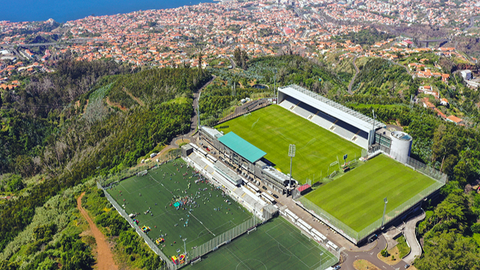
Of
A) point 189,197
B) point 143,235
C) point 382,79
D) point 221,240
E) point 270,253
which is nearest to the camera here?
point 270,253

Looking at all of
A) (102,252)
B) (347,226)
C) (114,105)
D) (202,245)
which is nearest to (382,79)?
(114,105)

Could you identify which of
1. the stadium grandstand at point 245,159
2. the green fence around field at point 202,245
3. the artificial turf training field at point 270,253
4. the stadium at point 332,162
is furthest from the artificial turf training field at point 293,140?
the green fence around field at point 202,245

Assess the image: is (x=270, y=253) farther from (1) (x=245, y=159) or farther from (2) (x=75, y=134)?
(2) (x=75, y=134)

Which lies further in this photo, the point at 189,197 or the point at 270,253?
the point at 189,197

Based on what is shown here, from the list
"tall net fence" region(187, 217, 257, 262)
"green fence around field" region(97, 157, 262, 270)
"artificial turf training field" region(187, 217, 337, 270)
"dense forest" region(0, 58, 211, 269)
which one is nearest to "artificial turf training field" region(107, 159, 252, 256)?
"green fence around field" region(97, 157, 262, 270)

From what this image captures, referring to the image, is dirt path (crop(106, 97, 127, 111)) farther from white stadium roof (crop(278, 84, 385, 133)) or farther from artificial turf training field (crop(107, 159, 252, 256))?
white stadium roof (crop(278, 84, 385, 133))

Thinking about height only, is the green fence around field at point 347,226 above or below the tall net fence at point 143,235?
above

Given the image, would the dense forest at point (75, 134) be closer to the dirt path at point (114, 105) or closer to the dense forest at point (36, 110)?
the dense forest at point (36, 110)
